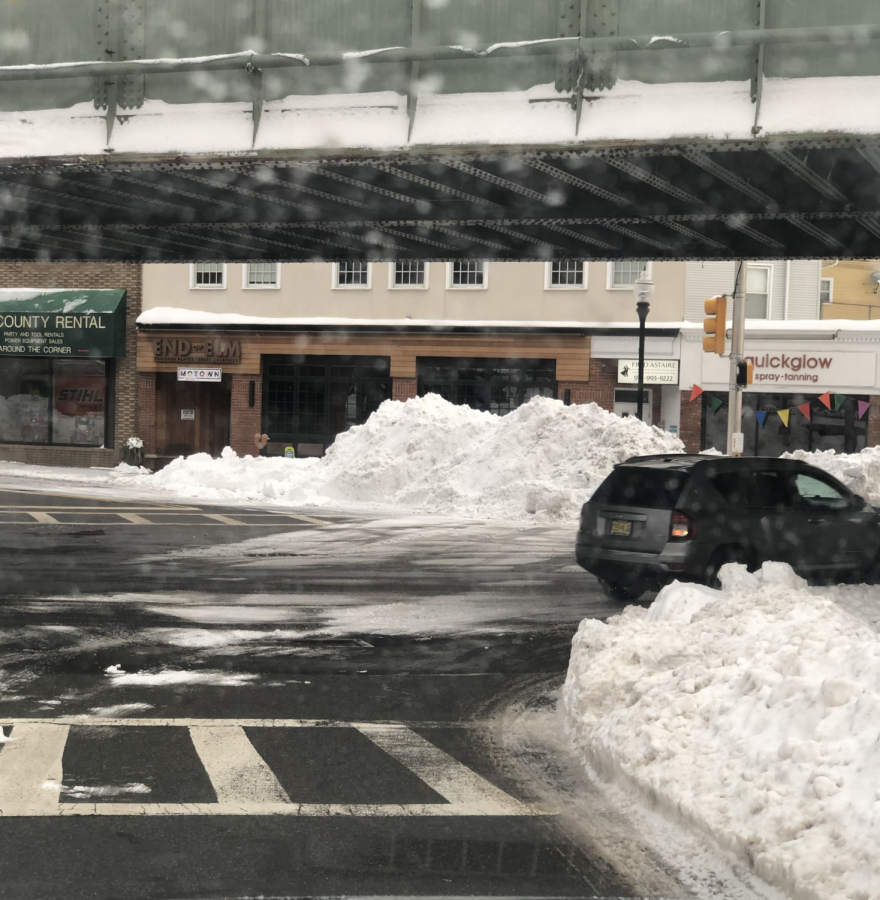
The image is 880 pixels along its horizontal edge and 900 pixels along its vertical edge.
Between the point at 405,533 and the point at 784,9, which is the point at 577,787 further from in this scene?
the point at 405,533

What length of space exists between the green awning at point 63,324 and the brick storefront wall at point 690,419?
57.8 ft

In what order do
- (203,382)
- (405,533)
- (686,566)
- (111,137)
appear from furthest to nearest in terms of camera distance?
(203,382) < (405,533) < (686,566) < (111,137)

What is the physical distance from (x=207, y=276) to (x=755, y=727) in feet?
110

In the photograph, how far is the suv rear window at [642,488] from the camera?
1298cm

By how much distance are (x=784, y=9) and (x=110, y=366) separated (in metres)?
29.9

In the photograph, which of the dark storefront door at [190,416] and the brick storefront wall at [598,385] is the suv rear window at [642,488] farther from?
the dark storefront door at [190,416]

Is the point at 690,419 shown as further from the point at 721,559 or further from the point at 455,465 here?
the point at 721,559

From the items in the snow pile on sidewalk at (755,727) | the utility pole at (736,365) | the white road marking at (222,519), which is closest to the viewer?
the snow pile on sidewalk at (755,727)

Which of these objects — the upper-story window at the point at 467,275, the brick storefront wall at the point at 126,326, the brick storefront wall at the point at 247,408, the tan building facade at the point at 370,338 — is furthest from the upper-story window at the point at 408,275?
the brick storefront wall at the point at 126,326

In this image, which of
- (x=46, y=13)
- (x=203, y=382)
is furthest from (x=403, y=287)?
(x=46, y=13)

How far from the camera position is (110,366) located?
36.9m

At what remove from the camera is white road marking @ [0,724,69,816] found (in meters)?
5.92

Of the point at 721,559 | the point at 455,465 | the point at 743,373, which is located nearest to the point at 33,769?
the point at 721,559

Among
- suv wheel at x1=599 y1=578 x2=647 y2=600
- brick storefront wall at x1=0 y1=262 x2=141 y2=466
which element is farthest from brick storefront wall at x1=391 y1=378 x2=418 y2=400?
suv wheel at x1=599 y1=578 x2=647 y2=600
